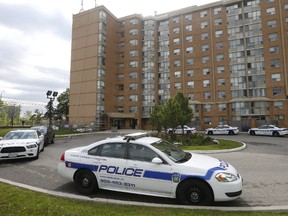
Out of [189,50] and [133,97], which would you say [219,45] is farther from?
[133,97]

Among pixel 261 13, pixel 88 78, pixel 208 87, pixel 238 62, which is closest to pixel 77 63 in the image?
pixel 88 78

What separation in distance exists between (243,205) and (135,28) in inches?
2162

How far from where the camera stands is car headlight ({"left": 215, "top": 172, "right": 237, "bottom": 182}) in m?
4.70

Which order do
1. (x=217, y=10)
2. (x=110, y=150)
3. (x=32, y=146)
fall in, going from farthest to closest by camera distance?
(x=217, y=10)
(x=32, y=146)
(x=110, y=150)

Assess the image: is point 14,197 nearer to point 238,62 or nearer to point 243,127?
point 243,127

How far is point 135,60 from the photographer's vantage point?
53625mm

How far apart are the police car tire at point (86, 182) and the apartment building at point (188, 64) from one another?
1599 inches

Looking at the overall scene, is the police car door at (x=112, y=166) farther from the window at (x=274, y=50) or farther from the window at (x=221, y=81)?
the window at (x=274, y=50)

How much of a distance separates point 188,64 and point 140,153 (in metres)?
46.6

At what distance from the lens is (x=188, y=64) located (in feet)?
162

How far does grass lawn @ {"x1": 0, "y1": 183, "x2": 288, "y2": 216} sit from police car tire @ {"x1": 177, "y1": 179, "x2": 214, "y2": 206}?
0.38 metres

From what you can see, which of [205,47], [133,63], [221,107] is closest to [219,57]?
[205,47]

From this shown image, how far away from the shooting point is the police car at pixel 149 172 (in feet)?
15.5

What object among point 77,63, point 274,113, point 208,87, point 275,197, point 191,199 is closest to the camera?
point 191,199
